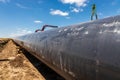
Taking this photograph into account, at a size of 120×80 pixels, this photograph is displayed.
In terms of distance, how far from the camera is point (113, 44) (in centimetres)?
127

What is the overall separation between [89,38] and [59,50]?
0.77m

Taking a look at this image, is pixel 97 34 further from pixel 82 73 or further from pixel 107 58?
pixel 82 73

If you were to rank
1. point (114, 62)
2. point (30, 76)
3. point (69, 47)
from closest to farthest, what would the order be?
point (114, 62) → point (69, 47) → point (30, 76)

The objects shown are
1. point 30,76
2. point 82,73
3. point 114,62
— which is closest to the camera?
point 114,62

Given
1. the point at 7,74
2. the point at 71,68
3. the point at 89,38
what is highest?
the point at 89,38

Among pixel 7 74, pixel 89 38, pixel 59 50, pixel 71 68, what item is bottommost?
pixel 7 74

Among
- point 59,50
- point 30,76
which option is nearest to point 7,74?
point 30,76

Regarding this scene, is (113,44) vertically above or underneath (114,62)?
above

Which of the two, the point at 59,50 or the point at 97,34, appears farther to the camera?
the point at 59,50

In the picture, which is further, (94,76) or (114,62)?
(94,76)

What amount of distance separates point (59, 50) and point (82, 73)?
2.43ft

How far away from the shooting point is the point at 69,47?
2021mm

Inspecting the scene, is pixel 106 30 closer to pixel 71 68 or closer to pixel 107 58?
pixel 107 58

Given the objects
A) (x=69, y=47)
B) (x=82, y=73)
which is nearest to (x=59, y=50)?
(x=69, y=47)
